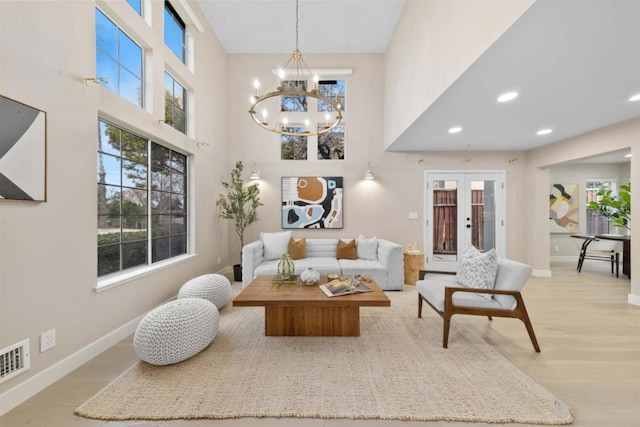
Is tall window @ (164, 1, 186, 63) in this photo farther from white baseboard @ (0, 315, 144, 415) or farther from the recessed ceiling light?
the recessed ceiling light

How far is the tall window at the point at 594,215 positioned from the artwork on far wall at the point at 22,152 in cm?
976

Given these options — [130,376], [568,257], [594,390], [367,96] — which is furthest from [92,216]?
[568,257]

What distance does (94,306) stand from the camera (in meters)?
2.20

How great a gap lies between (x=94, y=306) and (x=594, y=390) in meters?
3.83

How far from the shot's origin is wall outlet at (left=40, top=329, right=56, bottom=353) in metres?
1.77

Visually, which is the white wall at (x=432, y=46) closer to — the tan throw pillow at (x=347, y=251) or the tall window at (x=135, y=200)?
the tan throw pillow at (x=347, y=251)

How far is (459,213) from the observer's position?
5258 mm

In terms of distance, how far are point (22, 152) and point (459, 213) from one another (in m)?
5.92

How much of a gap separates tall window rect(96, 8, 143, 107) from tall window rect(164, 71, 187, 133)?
486 millimetres

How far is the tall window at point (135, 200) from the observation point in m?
2.50

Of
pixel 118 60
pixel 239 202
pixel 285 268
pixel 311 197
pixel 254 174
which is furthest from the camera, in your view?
pixel 311 197

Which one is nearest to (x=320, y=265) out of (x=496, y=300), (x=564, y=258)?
(x=496, y=300)

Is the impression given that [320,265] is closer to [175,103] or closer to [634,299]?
[175,103]

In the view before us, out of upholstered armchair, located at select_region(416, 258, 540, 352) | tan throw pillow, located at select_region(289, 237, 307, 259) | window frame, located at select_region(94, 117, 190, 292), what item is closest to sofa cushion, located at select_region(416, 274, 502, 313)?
upholstered armchair, located at select_region(416, 258, 540, 352)
